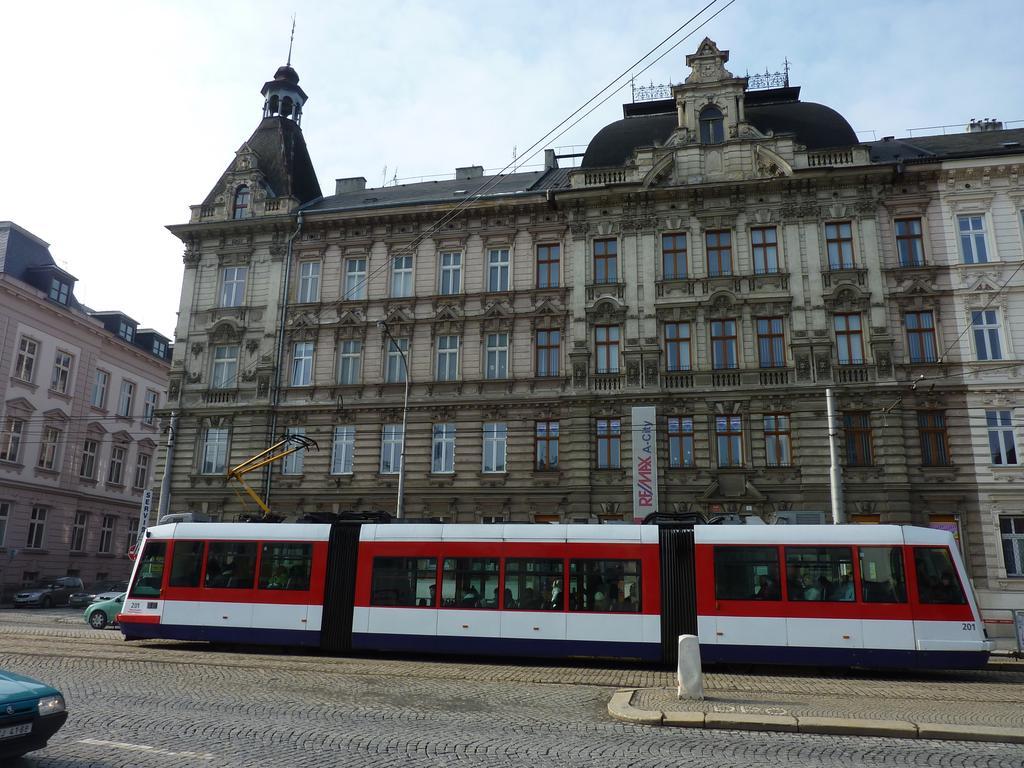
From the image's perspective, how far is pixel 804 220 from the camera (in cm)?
2881

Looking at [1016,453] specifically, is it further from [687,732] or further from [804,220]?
[687,732]

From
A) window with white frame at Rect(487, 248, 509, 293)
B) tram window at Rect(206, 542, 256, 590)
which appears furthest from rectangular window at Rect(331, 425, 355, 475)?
tram window at Rect(206, 542, 256, 590)

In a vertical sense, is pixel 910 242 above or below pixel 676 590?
above

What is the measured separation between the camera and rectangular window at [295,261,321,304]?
33.1 metres

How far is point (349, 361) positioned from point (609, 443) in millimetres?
11668

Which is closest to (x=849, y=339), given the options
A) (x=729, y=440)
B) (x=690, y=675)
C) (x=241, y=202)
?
(x=729, y=440)

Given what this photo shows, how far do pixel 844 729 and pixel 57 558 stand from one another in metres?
45.0

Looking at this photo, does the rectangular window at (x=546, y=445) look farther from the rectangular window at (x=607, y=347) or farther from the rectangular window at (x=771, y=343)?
the rectangular window at (x=771, y=343)

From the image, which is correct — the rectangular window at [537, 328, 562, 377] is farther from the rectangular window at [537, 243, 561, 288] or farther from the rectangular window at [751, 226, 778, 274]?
the rectangular window at [751, 226, 778, 274]

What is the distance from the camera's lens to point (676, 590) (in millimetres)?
15836

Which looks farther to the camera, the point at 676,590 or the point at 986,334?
the point at 986,334

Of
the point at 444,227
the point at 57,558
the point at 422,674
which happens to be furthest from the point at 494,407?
the point at 57,558

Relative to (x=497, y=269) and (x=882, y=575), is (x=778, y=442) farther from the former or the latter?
(x=497, y=269)

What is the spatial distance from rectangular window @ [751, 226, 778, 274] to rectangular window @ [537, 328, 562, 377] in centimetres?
814
